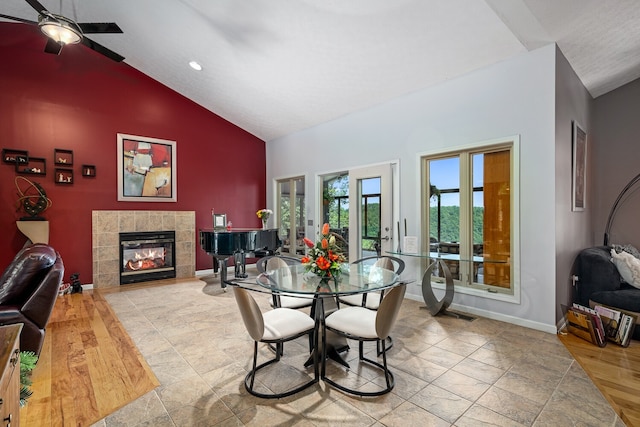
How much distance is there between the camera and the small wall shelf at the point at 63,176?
5.16m

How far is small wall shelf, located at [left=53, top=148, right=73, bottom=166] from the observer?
5160 mm

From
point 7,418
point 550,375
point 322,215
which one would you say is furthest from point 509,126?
point 7,418

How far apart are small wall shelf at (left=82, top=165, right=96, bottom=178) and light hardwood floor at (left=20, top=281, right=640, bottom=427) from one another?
2.81 metres

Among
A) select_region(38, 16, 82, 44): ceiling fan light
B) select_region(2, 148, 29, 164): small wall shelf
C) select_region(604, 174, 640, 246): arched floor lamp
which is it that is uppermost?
select_region(38, 16, 82, 44): ceiling fan light

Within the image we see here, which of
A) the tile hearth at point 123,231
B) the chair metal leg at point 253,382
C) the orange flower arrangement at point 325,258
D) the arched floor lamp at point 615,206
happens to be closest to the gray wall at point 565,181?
the arched floor lamp at point 615,206

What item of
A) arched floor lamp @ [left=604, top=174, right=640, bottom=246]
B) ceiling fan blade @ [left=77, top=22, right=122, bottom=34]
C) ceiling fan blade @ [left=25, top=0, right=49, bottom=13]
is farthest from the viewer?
arched floor lamp @ [left=604, top=174, right=640, bottom=246]

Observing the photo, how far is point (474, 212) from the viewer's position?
4.07 meters

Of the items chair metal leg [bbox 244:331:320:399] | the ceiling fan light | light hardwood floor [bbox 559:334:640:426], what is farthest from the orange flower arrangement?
the ceiling fan light

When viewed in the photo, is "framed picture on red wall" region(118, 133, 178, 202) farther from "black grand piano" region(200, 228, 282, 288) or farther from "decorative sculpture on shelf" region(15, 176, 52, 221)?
"black grand piano" region(200, 228, 282, 288)

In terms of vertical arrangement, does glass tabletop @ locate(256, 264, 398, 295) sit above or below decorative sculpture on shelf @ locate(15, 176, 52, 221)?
below

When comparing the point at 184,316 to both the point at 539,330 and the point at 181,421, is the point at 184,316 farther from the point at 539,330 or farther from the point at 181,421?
the point at 539,330

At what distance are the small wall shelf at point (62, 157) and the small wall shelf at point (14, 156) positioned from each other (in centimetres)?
35

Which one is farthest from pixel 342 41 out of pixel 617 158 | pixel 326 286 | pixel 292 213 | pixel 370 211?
pixel 617 158

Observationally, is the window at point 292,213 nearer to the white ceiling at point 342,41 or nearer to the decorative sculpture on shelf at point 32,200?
the white ceiling at point 342,41
